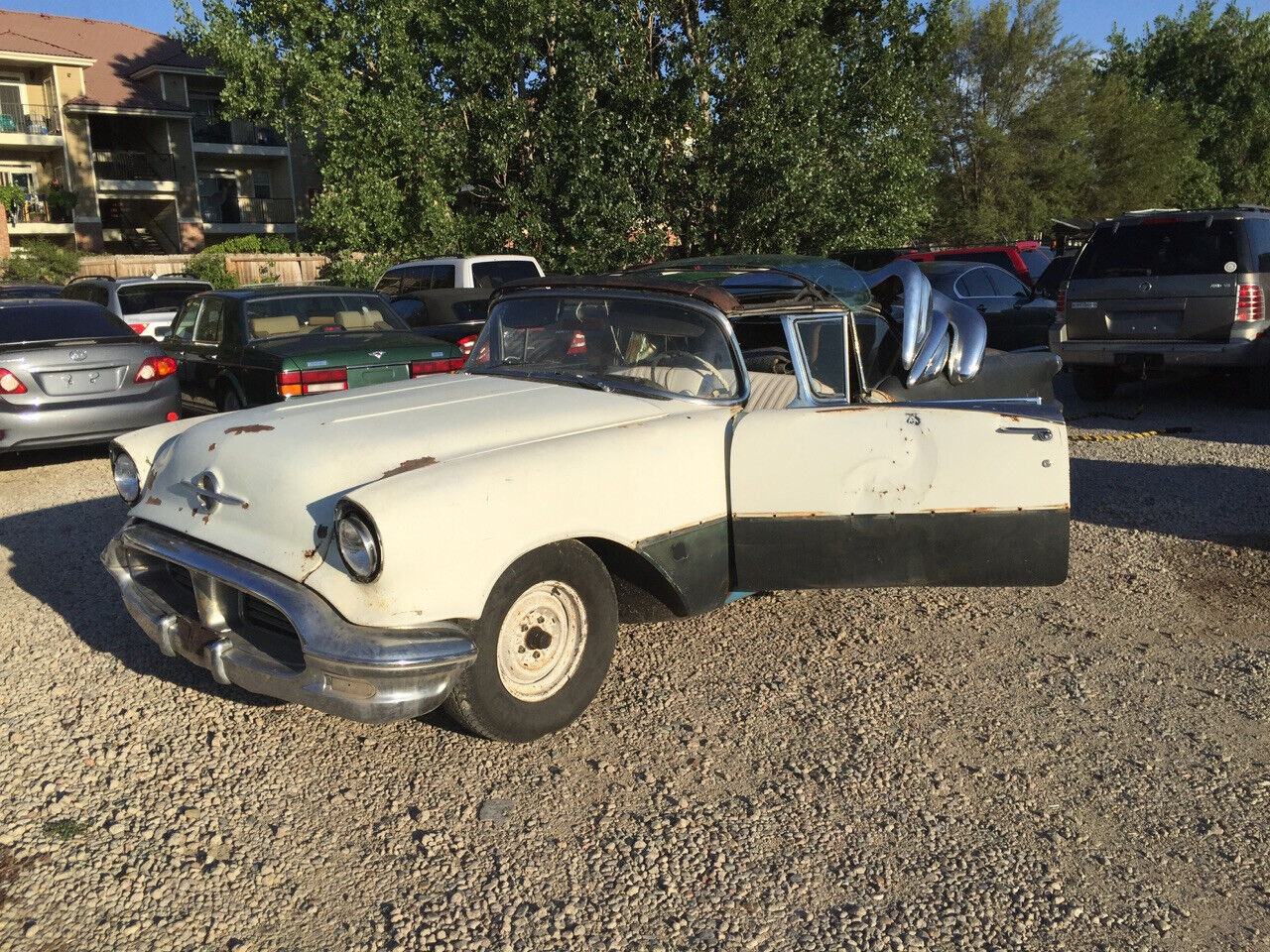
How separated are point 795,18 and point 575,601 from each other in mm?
19805

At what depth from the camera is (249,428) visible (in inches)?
167

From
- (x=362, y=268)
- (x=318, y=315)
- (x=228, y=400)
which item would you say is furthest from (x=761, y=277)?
(x=362, y=268)

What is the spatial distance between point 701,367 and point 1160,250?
7.43 m

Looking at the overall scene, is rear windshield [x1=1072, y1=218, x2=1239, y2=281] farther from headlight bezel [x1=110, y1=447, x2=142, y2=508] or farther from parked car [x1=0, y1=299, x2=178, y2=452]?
headlight bezel [x1=110, y1=447, x2=142, y2=508]

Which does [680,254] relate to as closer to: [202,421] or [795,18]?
[795,18]

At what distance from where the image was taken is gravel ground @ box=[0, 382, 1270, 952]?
9.86ft

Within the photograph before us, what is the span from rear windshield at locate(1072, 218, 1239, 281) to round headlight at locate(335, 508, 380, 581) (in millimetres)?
9069

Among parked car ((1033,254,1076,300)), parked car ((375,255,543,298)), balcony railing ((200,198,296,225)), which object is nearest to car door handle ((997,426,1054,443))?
parked car ((375,255,543,298))

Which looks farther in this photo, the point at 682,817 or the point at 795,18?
the point at 795,18

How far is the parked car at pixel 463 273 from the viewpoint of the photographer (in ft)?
47.6

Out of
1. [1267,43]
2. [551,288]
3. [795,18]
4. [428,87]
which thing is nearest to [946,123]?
[795,18]

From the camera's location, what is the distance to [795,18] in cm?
2111

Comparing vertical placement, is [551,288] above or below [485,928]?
above

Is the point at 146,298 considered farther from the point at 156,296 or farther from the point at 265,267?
the point at 265,267
